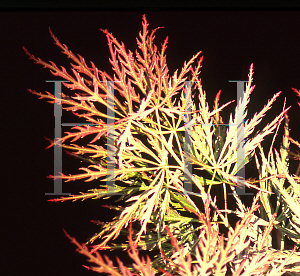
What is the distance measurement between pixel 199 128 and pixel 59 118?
1.68 ft

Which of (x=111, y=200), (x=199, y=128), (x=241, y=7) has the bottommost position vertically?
(x=111, y=200)

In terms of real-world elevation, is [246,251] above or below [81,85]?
below

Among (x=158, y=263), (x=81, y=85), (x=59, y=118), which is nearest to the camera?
(x=81, y=85)

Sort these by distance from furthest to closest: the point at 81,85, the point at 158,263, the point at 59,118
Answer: the point at 59,118, the point at 158,263, the point at 81,85

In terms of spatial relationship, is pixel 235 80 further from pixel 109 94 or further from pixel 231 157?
pixel 109 94

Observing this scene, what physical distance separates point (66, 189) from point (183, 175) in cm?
49

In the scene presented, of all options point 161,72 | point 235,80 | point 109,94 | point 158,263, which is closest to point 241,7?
point 235,80

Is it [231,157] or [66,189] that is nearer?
[231,157]

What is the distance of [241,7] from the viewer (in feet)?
3.09

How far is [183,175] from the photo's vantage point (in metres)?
0.75

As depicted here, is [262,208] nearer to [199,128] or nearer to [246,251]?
[246,251]

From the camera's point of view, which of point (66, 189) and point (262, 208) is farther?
point (66, 189)

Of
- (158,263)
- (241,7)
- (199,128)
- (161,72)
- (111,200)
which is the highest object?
(241,7)

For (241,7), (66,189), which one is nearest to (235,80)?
(241,7)
